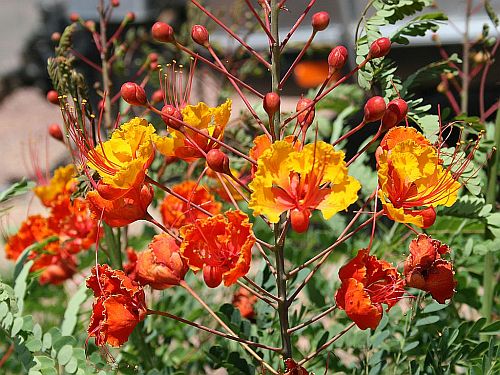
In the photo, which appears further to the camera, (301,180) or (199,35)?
(199,35)

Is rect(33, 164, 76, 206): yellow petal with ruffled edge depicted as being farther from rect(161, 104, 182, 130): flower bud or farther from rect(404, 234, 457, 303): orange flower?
rect(404, 234, 457, 303): orange flower

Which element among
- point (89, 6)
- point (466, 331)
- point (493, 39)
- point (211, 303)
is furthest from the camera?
point (89, 6)

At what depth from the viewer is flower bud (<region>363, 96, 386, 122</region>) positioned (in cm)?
107

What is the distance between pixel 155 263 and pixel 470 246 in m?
0.71

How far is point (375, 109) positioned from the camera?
3.51 feet

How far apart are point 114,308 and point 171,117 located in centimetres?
25

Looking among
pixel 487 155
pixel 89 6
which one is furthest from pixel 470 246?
pixel 89 6

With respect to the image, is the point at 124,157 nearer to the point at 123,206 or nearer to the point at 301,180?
the point at 123,206

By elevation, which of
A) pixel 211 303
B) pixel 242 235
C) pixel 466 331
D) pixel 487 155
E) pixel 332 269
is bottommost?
pixel 332 269

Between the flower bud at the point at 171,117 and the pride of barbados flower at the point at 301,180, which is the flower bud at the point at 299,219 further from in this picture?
the flower bud at the point at 171,117

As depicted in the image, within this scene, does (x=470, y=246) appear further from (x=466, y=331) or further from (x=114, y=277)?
(x=114, y=277)

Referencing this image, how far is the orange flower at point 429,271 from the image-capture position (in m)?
1.11

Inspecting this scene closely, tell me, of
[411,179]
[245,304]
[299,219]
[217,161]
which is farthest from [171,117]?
[245,304]

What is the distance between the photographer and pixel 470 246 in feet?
5.30
